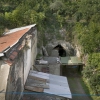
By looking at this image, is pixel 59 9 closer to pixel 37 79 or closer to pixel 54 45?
pixel 54 45

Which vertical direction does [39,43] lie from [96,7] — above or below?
below

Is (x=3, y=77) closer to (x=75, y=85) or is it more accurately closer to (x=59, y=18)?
(x=75, y=85)

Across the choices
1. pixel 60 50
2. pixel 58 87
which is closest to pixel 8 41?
pixel 58 87

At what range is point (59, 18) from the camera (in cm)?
2419

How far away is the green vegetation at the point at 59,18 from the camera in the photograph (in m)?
18.5

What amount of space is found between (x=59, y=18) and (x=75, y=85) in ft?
33.1

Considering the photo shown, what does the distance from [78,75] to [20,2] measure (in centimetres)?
1318

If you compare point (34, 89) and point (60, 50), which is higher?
point (34, 89)

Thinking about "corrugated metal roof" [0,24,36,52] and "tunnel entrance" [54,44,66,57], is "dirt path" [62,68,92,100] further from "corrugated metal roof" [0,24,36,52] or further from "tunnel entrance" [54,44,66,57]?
"corrugated metal roof" [0,24,36,52]

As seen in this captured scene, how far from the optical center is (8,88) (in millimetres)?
6875

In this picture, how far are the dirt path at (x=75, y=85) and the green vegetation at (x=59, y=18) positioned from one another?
2.53 meters

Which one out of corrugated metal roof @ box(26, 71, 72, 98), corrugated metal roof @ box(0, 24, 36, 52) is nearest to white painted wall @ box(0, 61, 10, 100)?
corrugated metal roof @ box(0, 24, 36, 52)

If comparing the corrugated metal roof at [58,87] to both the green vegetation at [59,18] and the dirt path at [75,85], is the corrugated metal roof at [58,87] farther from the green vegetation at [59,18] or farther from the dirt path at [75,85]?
the green vegetation at [59,18]

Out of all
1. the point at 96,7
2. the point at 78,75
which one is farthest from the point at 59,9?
the point at 78,75
